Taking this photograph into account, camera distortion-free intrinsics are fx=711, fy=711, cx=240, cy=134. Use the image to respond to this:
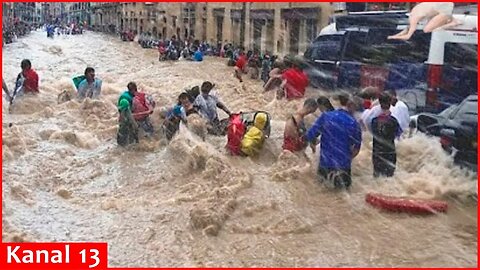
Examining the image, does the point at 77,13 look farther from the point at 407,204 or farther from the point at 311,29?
the point at 407,204

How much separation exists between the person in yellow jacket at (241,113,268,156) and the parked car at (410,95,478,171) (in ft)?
6.62

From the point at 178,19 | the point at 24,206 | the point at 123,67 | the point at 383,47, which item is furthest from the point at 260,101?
the point at 178,19

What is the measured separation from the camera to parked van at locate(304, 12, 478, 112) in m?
9.62

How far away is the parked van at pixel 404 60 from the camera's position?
9617 mm

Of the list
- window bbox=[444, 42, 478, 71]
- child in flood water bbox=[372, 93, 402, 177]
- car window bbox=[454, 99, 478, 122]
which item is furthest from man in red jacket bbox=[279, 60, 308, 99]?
child in flood water bbox=[372, 93, 402, 177]

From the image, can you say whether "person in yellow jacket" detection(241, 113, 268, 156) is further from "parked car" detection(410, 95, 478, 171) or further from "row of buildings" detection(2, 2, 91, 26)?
"row of buildings" detection(2, 2, 91, 26)

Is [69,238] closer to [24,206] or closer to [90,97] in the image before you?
[24,206]

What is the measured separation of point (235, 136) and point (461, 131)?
2550 millimetres

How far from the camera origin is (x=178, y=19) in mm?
35562

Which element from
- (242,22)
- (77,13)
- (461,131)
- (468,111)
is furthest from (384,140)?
(77,13)

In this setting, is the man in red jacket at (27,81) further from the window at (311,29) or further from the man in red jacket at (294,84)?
the window at (311,29)

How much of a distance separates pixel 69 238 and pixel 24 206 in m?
1.22

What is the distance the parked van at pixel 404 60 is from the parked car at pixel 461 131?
47.9 inches

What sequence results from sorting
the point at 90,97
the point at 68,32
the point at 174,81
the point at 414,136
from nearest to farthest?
1. the point at 414,136
2. the point at 90,97
3. the point at 174,81
4. the point at 68,32
